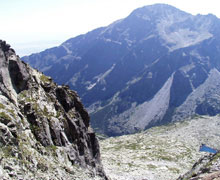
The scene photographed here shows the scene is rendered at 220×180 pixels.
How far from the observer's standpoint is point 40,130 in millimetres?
45156

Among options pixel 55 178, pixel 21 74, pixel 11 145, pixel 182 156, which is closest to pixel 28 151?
pixel 11 145

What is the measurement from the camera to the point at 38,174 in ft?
118

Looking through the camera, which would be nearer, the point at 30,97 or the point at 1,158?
the point at 1,158

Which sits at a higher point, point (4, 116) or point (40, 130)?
point (4, 116)

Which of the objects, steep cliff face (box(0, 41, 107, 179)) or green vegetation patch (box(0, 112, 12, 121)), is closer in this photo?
steep cliff face (box(0, 41, 107, 179))

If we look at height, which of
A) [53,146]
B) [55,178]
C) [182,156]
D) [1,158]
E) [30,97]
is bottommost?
[182,156]

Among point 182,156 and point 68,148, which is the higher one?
point 68,148

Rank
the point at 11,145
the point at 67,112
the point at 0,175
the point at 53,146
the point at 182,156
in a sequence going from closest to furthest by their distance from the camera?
the point at 0,175 < the point at 11,145 < the point at 53,146 < the point at 67,112 < the point at 182,156

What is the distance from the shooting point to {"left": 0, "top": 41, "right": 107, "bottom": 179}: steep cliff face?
35500 millimetres

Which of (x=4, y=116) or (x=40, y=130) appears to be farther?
(x=40, y=130)

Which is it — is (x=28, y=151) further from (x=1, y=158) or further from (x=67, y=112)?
(x=67, y=112)

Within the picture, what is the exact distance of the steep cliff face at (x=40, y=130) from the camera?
35500mm

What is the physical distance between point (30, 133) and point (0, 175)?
13.7 metres

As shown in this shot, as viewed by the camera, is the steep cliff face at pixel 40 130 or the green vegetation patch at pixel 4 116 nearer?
the steep cliff face at pixel 40 130
